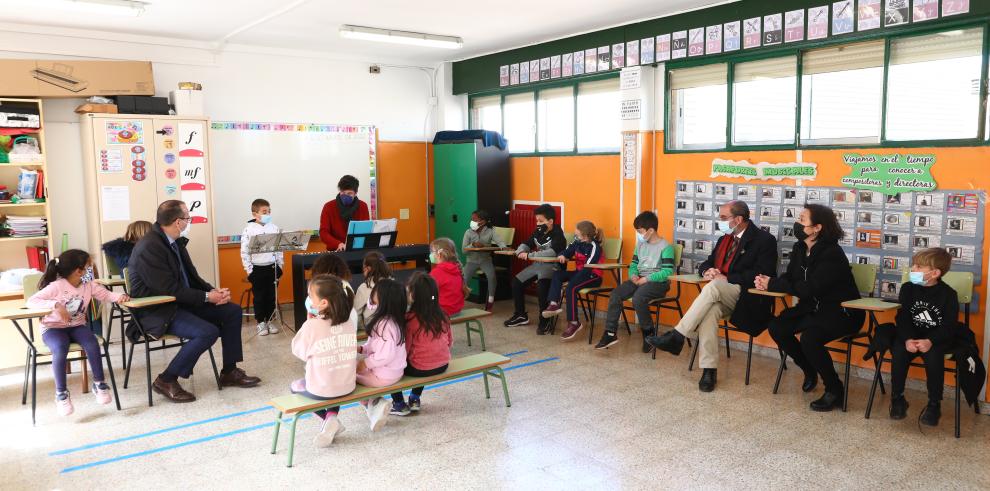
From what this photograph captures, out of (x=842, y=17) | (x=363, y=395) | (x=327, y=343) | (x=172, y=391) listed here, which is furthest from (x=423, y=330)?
(x=842, y=17)

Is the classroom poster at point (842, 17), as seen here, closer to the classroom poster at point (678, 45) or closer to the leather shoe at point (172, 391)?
the classroom poster at point (678, 45)

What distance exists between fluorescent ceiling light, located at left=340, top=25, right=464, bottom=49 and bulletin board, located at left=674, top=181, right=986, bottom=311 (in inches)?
114

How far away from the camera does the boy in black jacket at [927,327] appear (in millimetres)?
4367

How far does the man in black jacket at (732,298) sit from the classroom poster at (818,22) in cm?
141

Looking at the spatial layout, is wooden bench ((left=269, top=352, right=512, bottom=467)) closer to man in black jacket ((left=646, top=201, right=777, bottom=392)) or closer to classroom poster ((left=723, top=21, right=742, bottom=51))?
man in black jacket ((left=646, top=201, right=777, bottom=392))

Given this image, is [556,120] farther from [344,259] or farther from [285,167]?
[285,167]

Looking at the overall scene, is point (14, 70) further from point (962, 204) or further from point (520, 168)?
point (962, 204)

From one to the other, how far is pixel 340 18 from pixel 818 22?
4.06 meters

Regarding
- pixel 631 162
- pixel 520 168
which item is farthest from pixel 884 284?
pixel 520 168

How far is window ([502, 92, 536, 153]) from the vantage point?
8.62 m

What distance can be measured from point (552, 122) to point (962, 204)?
4373 mm

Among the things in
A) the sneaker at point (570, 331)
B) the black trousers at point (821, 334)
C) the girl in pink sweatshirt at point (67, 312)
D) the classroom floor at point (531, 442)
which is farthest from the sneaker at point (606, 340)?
the girl in pink sweatshirt at point (67, 312)

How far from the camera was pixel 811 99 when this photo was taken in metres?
5.91

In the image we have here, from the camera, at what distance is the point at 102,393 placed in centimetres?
496
